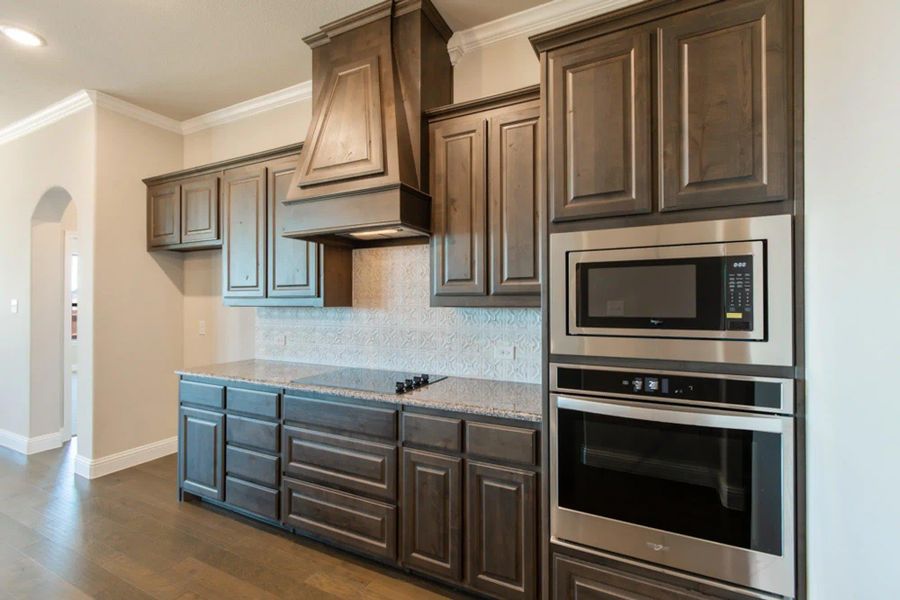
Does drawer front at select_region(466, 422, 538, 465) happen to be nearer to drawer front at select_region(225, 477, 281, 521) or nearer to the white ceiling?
drawer front at select_region(225, 477, 281, 521)

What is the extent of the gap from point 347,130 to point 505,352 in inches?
62.6

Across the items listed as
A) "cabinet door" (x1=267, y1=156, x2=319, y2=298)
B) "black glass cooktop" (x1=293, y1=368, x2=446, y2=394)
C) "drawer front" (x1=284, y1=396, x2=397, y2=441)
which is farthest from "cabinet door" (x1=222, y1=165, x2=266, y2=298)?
"drawer front" (x1=284, y1=396, x2=397, y2=441)

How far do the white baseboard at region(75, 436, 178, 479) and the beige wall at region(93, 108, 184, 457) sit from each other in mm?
48

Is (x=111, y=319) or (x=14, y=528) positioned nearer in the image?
(x=14, y=528)

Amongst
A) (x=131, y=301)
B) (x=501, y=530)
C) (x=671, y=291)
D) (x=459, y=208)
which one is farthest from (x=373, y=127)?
(x=131, y=301)

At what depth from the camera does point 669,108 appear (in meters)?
1.60

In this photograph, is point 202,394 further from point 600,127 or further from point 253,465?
point 600,127

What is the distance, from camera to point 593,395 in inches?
66.8

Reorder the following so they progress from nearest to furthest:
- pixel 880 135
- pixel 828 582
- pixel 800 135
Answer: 1. pixel 880 135
2. pixel 828 582
3. pixel 800 135

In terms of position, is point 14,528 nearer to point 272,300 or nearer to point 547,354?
point 272,300

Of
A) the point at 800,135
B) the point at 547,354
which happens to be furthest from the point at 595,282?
the point at 800,135

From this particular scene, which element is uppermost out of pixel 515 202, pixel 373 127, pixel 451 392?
pixel 373 127

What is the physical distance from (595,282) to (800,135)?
2.60 feet

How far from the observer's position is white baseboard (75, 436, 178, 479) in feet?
11.5
